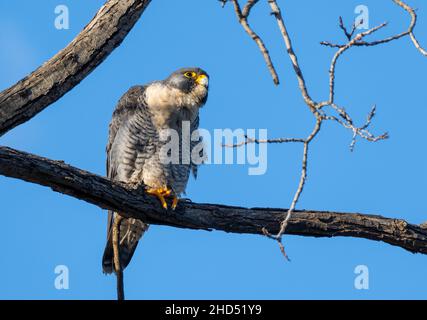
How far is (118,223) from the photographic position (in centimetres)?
788

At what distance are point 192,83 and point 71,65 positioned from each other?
2970mm

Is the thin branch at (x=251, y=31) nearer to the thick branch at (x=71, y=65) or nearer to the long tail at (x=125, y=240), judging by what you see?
the thick branch at (x=71, y=65)

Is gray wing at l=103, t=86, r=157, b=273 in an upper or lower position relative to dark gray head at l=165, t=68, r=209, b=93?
lower

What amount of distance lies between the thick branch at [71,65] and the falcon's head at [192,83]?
245cm

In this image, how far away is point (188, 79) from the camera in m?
8.16

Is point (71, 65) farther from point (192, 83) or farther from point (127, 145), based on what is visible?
point (192, 83)

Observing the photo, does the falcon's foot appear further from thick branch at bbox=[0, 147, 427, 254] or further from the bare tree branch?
the bare tree branch

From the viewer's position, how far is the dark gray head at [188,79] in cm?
809

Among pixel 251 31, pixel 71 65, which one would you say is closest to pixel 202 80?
pixel 71 65

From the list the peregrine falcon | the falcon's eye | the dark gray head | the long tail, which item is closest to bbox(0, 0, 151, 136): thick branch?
the peregrine falcon

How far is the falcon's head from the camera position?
807 cm

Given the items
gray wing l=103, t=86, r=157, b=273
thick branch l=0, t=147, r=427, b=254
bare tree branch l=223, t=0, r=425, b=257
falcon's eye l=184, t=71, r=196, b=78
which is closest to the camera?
bare tree branch l=223, t=0, r=425, b=257

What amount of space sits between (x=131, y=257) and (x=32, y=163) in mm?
3601
